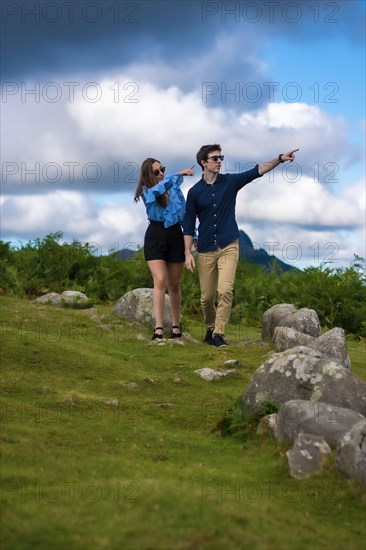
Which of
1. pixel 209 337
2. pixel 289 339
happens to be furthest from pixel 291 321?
pixel 209 337

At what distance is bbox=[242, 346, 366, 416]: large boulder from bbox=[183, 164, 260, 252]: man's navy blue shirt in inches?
196

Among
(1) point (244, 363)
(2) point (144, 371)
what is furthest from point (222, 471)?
(1) point (244, 363)

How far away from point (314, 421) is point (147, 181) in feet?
23.0

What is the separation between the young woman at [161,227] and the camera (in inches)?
546

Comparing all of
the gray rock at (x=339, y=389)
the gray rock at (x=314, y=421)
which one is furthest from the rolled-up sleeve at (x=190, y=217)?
the gray rock at (x=314, y=421)

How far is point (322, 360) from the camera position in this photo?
9445mm

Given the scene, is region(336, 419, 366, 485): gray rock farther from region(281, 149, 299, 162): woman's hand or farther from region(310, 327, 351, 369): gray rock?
region(281, 149, 299, 162): woman's hand

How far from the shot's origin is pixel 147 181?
13883mm

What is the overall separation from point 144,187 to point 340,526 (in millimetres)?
8299

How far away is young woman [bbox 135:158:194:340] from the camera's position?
1386 cm

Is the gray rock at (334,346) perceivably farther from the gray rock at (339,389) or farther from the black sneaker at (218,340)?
the gray rock at (339,389)

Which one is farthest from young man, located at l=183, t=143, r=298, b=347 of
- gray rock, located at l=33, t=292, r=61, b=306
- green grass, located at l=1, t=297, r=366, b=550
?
gray rock, located at l=33, t=292, r=61, b=306

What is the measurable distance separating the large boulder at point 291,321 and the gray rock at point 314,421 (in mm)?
7756

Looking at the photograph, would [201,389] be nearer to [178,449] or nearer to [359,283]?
[178,449]
